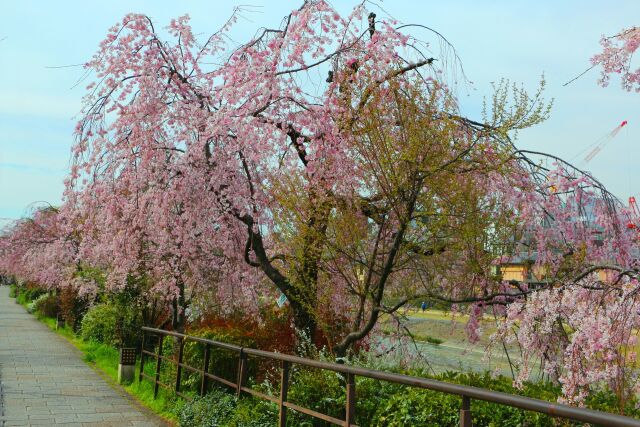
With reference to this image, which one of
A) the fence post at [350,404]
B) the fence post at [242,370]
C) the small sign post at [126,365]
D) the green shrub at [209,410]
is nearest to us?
the fence post at [350,404]

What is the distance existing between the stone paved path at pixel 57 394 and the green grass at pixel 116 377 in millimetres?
177

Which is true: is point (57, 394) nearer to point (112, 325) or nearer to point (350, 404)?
point (112, 325)

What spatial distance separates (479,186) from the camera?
8.93 meters

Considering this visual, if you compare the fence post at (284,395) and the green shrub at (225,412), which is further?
the green shrub at (225,412)

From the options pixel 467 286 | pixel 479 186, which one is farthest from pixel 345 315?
pixel 479 186

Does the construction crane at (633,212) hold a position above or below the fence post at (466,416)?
above

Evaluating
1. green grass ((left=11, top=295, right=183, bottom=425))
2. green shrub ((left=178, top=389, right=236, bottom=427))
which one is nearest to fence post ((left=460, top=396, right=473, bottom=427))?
green shrub ((left=178, top=389, right=236, bottom=427))

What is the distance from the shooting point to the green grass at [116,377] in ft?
31.4

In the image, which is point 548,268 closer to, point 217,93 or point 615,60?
point 615,60

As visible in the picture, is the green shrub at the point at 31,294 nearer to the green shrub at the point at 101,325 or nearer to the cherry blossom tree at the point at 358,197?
the green shrub at the point at 101,325

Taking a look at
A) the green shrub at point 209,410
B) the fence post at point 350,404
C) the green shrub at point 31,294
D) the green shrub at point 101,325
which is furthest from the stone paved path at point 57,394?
the green shrub at point 31,294

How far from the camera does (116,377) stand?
1391 cm

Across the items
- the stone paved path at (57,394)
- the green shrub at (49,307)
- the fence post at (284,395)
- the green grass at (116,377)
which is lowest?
the stone paved path at (57,394)

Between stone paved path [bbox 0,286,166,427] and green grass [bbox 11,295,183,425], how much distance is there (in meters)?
0.18
